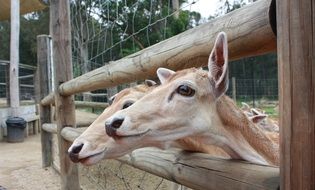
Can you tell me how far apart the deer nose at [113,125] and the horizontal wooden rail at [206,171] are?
1.06 ft

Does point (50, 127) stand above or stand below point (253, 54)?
below

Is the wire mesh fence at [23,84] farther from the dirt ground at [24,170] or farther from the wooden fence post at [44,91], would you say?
the wooden fence post at [44,91]

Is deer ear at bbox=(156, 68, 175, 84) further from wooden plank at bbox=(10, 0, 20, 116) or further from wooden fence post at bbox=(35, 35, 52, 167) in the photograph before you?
wooden plank at bbox=(10, 0, 20, 116)

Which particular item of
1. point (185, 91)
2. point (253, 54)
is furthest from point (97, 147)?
point (253, 54)

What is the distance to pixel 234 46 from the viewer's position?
1.30m

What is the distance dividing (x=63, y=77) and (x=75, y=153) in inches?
97.0

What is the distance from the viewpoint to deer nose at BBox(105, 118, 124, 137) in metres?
1.24

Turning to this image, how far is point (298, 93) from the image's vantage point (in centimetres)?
89

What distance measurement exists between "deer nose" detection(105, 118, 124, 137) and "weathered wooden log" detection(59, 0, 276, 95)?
1.27 ft

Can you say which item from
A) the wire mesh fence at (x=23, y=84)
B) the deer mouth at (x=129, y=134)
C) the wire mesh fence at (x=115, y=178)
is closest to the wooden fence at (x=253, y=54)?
the deer mouth at (x=129, y=134)

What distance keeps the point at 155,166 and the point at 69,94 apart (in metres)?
2.00

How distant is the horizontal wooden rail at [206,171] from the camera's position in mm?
1113

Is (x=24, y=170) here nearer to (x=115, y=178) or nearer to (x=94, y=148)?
(x=115, y=178)

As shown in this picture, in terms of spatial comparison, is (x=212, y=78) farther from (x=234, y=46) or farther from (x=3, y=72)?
(x=3, y=72)
